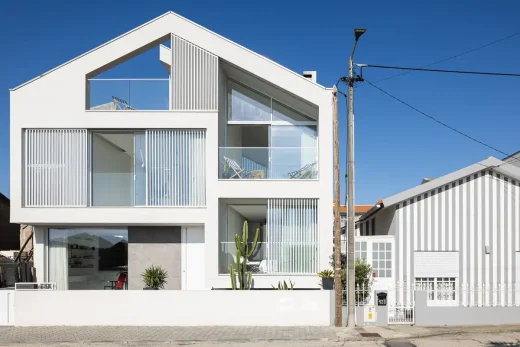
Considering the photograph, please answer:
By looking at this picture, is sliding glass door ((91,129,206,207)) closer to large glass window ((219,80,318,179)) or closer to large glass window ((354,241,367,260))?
large glass window ((219,80,318,179))

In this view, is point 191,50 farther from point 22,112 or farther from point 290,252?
point 290,252

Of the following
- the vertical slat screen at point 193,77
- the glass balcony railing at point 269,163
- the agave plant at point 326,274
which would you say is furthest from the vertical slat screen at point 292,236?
the vertical slat screen at point 193,77

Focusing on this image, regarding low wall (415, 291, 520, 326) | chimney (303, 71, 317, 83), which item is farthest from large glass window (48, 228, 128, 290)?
low wall (415, 291, 520, 326)

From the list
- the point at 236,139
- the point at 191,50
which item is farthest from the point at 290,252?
the point at 191,50

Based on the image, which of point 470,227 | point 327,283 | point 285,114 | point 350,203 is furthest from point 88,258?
point 470,227

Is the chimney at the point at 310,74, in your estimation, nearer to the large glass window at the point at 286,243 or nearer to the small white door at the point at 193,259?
the large glass window at the point at 286,243

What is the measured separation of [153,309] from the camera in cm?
1770

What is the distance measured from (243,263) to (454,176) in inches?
314

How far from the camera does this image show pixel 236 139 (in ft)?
78.5

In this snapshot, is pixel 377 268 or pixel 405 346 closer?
pixel 405 346

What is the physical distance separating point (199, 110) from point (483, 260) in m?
11.5

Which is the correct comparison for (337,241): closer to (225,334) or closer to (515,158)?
(225,334)

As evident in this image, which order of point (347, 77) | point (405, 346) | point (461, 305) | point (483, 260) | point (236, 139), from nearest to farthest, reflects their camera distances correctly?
point (405, 346)
point (347, 77)
point (461, 305)
point (483, 260)
point (236, 139)

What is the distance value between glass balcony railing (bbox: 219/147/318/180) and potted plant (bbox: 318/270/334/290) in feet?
12.0
